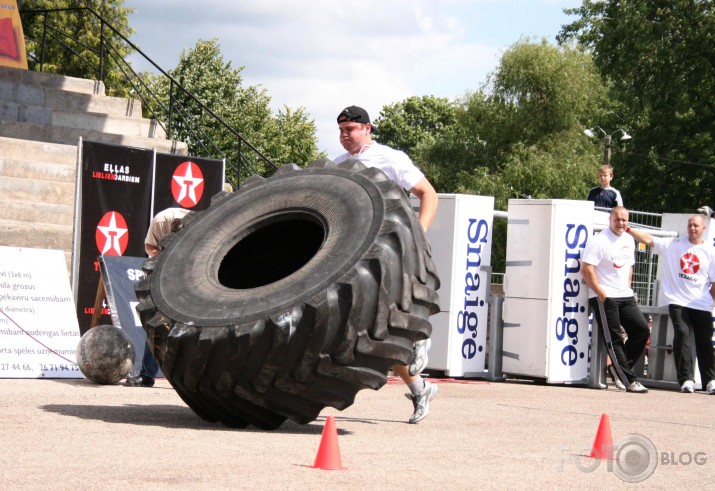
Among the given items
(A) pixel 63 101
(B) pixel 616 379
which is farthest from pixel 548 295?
(A) pixel 63 101

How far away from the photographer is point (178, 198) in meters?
14.4

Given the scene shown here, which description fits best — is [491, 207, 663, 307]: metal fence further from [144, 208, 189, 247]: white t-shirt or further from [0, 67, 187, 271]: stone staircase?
[0, 67, 187, 271]: stone staircase

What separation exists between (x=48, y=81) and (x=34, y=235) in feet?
25.3

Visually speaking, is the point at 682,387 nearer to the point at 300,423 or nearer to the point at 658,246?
the point at 658,246

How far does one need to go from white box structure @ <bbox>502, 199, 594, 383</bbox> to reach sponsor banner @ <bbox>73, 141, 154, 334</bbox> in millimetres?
4303

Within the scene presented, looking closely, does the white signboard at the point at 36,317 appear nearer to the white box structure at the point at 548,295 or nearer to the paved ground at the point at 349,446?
the paved ground at the point at 349,446

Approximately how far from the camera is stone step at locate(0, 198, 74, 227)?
15.2 metres

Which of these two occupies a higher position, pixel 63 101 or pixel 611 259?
pixel 63 101

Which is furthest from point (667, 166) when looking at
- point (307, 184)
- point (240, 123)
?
point (307, 184)

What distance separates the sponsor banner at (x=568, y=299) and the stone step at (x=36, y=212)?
6032 millimetres

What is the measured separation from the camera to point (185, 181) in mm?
14531

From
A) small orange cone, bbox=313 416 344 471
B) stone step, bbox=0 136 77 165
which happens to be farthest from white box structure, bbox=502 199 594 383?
small orange cone, bbox=313 416 344 471

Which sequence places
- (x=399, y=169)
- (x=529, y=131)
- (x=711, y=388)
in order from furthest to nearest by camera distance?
(x=529, y=131) → (x=711, y=388) → (x=399, y=169)

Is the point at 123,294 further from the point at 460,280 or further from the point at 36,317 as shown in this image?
the point at 460,280
